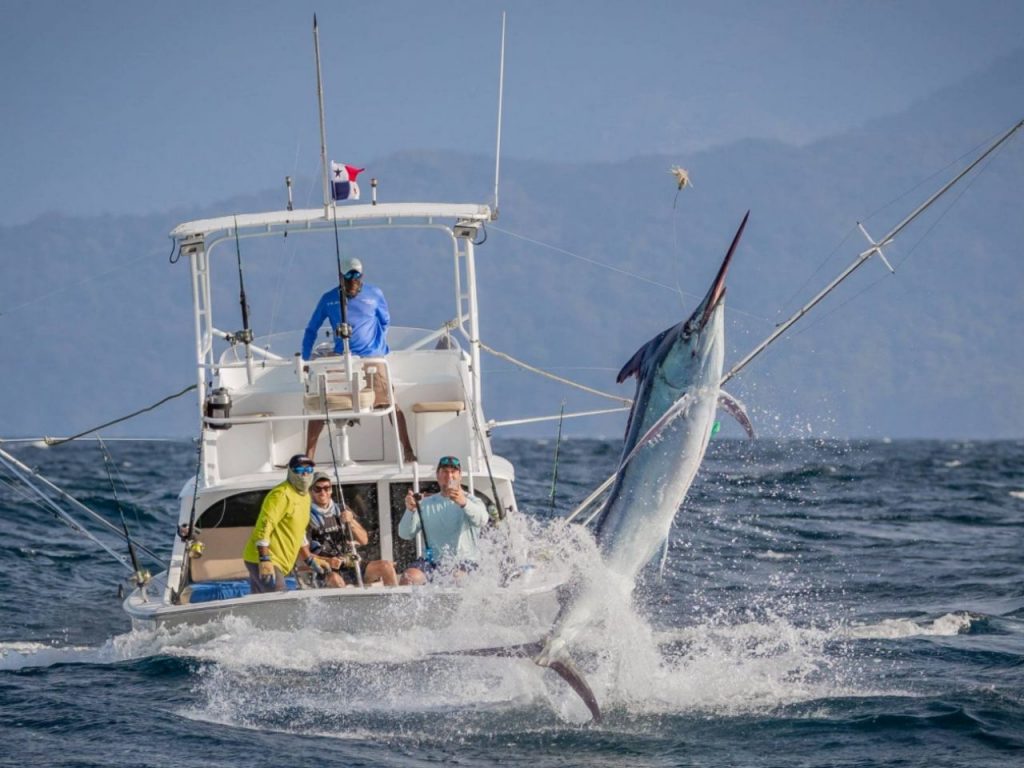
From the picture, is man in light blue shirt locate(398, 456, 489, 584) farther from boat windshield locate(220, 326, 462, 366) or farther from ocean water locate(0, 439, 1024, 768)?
boat windshield locate(220, 326, 462, 366)

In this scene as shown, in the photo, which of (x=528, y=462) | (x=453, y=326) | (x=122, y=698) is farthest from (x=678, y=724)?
(x=528, y=462)

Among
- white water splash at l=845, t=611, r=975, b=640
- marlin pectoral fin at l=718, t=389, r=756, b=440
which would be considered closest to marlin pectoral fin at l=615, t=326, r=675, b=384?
marlin pectoral fin at l=718, t=389, r=756, b=440

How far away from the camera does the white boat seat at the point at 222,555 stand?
1309cm

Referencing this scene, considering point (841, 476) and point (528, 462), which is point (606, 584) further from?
point (528, 462)

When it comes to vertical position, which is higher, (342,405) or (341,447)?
(342,405)

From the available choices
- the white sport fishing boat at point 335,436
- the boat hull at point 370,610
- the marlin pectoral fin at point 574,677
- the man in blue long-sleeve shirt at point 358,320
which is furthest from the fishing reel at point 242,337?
the marlin pectoral fin at point 574,677

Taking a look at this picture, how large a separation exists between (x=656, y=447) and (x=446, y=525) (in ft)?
11.3

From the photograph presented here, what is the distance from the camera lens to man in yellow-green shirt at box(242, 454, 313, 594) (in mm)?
11406

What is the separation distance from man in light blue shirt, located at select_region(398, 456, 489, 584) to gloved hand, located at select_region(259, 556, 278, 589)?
3.54 feet

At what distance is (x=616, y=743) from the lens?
8766 mm

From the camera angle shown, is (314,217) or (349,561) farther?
(314,217)

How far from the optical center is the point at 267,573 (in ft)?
37.4

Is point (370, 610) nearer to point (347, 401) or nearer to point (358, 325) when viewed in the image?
point (347, 401)

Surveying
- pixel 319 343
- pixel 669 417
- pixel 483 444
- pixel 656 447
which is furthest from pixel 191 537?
pixel 669 417
